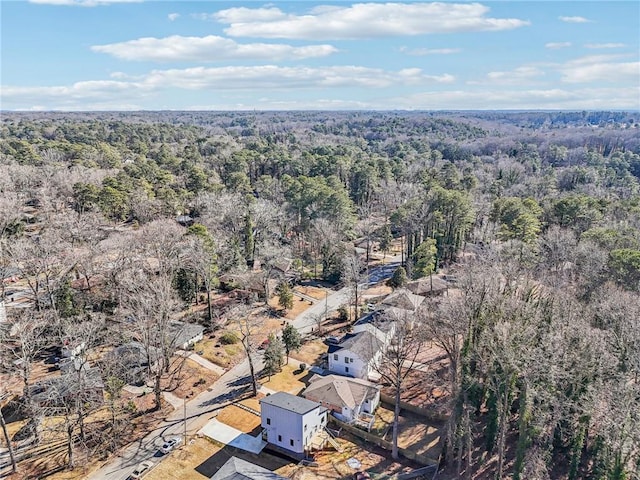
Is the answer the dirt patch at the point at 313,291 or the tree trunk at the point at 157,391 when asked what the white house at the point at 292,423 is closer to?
the tree trunk at the point at 157,391

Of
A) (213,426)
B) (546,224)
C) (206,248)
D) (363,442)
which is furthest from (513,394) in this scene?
(546,224)

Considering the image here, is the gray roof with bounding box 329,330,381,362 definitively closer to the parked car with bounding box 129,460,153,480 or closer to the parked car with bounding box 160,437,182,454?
the parked car with bounding box 160,437,182,454

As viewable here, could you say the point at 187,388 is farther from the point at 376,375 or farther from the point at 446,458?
the point at 446,458

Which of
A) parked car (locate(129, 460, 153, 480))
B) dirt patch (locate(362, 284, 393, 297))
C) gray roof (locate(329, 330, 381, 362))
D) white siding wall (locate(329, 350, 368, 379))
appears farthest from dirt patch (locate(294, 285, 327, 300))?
parked car (locate(129, 460, 153, 480))

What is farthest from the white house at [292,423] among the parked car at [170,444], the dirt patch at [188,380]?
the dirt patch at [188,380]

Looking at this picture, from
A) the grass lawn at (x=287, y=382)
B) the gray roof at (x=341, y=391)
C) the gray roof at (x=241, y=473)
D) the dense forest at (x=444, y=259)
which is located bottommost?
the grass lawn at (x=287, y=382)

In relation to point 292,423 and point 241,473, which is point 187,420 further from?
point 241,473
